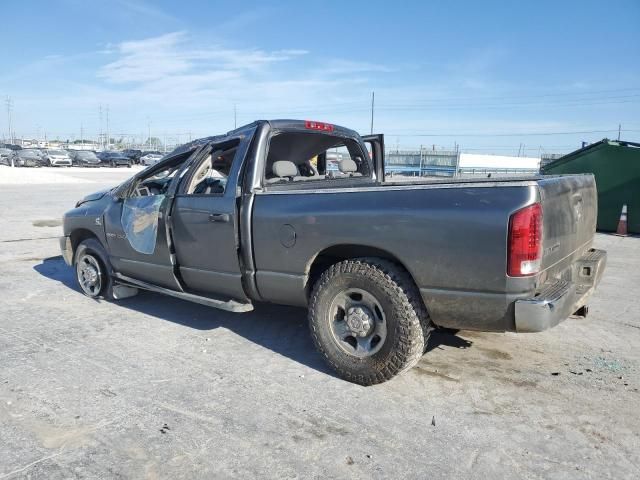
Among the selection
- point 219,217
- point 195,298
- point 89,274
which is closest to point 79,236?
point 89,274

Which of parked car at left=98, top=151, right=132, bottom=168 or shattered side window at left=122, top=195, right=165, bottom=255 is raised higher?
parked car at left=98, top=151, right=132, bottom=168

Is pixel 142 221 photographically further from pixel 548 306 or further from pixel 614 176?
pixel 614 176

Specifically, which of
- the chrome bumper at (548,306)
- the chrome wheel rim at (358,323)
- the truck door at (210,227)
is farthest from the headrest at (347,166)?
the chrome bumper at (548,306)

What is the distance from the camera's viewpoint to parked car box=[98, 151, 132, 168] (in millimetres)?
52844

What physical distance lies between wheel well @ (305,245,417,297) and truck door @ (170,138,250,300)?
0.64m

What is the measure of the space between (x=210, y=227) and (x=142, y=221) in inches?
41.7

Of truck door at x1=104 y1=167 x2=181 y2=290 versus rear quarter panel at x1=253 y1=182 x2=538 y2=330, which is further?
truck door at x1=104 y1=167 x2=181 y2=290

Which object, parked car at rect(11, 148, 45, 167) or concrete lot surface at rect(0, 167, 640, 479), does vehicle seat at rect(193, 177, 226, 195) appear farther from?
parked car at rect(11, 148, 45, 167)

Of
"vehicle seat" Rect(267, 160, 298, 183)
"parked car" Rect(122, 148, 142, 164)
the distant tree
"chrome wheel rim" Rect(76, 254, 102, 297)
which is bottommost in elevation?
"chrome wheel rim" Rect(76, 254, 102, 297)

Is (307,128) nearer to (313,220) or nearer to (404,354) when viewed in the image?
(313,220)

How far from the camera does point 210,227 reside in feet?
14.8

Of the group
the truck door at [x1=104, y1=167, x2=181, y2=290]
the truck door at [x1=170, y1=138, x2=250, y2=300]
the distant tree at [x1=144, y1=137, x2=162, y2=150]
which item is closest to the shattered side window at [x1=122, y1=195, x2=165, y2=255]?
the truck door at [x1=104, y1=167, x2=181, y2=290]

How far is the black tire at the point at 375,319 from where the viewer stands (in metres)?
3.55

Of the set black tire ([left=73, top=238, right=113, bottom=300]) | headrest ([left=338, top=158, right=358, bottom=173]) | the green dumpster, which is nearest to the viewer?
headrest ([left=338, top=158, right=358, bottom=173])
